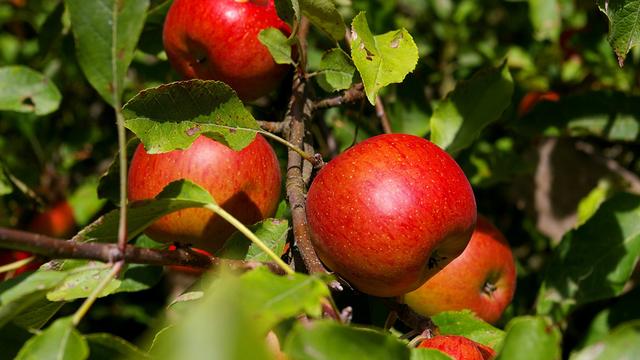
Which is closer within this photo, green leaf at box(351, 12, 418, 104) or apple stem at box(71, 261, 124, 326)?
apple stem at box(71, 261, 124, 326)

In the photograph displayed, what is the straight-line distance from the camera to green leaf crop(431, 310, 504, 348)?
1.29m

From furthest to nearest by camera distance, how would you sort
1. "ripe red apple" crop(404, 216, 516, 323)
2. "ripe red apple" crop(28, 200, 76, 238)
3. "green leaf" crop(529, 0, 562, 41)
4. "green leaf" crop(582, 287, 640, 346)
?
"ripe red apple" crop(28, 200, 76, 238)
"green leaf" crop(529, 0, 562, 41)
"green leaf" crop(582, 287, 640, 346)
"ripe red apple" crop(404, 216, 516, 323)

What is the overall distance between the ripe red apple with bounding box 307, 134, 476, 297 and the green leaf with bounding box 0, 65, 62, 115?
1003 millimetres

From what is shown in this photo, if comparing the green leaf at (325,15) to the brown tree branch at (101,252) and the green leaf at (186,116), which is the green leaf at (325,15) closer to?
the green leaf at (186,116)

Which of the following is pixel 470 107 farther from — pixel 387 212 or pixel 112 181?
pixel 112 181

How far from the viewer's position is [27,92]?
190 cm

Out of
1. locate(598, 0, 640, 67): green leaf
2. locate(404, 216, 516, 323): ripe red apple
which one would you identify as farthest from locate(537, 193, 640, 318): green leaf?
locate(598, 0, 640, 67): green leaf

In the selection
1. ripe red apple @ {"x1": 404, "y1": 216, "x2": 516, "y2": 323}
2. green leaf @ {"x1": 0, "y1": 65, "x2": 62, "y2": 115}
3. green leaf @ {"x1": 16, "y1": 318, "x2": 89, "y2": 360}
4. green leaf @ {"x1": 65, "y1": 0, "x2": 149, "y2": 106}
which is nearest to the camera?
green leaf @ {"x1": 16, "y1": 318, "x2": 89, "y2": 360}

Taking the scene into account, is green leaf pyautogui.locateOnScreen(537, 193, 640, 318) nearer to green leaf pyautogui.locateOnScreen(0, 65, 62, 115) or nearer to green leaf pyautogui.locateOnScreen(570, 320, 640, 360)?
green leaf pyautogui.locateOnScreen(570, 320, 640, 360)

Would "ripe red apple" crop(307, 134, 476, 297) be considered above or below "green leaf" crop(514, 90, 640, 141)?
above

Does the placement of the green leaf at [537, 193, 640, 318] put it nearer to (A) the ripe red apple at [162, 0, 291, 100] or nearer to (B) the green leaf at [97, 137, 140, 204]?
(A) the ripe red apple at [162, 0, 291, 100]

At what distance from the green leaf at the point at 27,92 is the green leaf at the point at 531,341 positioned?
1.44m

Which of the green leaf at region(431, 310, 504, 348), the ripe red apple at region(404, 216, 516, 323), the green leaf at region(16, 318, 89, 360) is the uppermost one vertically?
the green leaf at region(16, 318, 89, 360)

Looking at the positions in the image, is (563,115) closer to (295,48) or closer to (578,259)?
(578,259)
